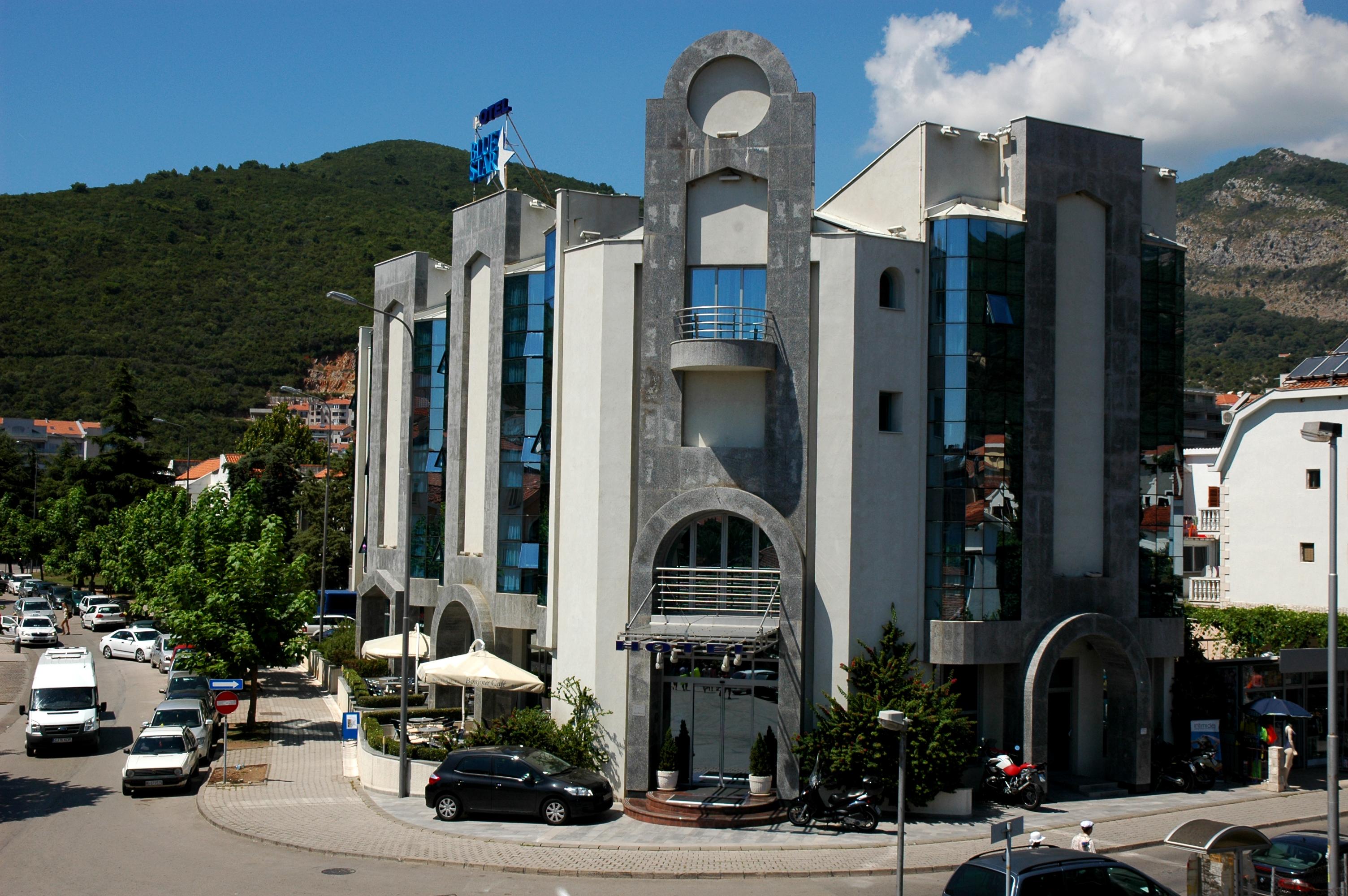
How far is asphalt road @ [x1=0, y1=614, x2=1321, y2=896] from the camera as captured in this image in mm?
19172

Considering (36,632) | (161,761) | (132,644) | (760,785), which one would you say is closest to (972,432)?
(760,785)

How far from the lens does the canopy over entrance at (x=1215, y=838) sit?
17.1 m

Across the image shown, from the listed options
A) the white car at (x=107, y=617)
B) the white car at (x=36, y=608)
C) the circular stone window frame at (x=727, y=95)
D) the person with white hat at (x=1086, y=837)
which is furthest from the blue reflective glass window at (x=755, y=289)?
the white car at (x=107, y=617)

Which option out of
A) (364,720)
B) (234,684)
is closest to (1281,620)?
(364,720)

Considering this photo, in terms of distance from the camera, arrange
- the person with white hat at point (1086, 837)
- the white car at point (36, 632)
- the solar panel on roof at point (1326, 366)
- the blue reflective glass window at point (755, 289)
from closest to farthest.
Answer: the person with white hat at point (1086, 837), the blue reflective glass window at point (755, 289), the solar panel on roof at point (1326, 366), the white car at point (36, 632)

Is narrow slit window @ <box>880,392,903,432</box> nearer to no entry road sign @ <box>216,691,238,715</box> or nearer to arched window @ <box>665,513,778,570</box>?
arched window @ <box>665,513,778,570</box>

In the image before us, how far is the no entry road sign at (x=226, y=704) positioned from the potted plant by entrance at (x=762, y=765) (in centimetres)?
1241

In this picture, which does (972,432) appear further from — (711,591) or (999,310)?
(711,591)

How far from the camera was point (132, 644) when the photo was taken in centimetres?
5256

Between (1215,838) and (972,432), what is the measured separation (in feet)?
37.9

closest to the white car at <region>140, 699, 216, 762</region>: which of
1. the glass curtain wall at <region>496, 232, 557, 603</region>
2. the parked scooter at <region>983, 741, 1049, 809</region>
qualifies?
the glass curtain wall at <region>496, 232, 557, 603</region>

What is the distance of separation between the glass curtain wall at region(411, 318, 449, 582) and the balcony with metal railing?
13317 millimetres

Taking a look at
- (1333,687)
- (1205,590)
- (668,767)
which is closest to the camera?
(1333,687)

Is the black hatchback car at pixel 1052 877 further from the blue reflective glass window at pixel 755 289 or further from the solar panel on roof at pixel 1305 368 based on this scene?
the solar panel on roof at pixel 1305 368
